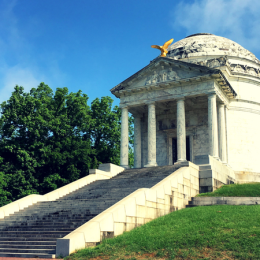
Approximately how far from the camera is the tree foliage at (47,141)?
33.0 metres

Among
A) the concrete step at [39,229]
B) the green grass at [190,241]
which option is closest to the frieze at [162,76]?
the green grass at [190,241]

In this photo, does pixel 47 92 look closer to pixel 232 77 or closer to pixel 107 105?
pixel 107 105

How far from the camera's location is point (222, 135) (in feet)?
102

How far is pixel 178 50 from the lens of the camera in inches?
1519

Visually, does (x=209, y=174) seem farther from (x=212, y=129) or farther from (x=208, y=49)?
(x=208, y=49)

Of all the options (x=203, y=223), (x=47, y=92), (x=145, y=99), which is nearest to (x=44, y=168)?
(x=47, y=92)

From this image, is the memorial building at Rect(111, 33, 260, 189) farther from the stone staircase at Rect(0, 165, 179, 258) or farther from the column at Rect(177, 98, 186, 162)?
the stone staircase at Rect(0, 165, 179, 258)

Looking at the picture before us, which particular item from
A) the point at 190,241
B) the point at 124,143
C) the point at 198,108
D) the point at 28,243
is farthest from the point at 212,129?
the point at 28,243

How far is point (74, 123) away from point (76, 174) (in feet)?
20.9

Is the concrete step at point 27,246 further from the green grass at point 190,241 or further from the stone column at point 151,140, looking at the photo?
the stone column at point 151,140

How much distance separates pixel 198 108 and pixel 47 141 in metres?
15.5

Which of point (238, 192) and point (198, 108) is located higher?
point (198, 108)

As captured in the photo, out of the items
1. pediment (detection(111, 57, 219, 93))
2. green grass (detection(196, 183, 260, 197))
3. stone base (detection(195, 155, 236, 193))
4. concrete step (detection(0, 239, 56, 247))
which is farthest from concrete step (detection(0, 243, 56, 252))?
pediment (detection(111, 57, 219, 93))

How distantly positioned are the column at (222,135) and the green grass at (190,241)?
1547 centimetres
